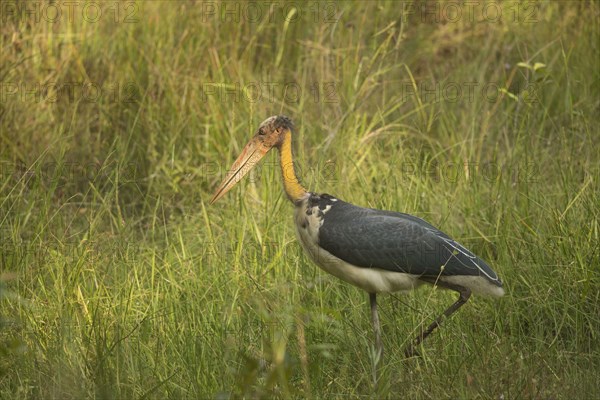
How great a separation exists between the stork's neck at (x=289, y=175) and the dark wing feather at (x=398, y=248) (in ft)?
0.99

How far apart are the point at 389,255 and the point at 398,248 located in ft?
0.16

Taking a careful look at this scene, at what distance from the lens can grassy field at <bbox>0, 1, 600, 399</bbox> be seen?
449cm

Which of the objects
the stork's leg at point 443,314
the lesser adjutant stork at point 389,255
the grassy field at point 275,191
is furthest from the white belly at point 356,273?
the grassy field at point 275,191

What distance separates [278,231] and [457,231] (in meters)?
0.92

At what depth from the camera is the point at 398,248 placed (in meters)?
4.77

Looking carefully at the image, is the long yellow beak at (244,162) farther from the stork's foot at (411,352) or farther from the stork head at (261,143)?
the stork's foot at (411,352)

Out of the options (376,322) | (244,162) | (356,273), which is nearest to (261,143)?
(244,162)

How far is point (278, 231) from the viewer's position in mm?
5805

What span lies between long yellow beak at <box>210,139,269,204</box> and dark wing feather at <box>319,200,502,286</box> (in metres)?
0.63

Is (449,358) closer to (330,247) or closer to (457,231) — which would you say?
(330,247)

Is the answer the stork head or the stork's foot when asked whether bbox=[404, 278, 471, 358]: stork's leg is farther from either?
the stork head

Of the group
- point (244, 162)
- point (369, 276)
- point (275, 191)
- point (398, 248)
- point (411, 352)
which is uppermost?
point (244, 162)

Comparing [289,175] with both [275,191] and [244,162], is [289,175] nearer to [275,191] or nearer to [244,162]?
[244,162]

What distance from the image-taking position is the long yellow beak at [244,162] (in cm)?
532
